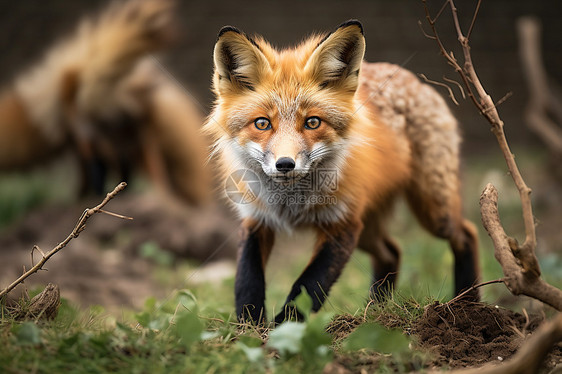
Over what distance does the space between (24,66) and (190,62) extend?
287 centimetres

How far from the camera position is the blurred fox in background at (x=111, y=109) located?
703 centimetres

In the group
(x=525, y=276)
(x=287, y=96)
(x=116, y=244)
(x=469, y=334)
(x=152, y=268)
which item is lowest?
A: (x=152, y=268)

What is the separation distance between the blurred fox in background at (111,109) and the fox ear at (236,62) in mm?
4211

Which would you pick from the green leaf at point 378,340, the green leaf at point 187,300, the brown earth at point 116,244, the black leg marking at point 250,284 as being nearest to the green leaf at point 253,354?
the green leaf at point 378,340

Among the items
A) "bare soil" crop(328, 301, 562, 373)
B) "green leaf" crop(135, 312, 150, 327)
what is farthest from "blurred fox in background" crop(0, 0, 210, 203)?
"bare soil" crop(328, 301, 562, 373)

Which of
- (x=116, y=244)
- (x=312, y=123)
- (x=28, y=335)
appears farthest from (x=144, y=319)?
(x=116, y=244)

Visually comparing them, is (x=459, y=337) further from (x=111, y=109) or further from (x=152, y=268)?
(x=111, y=109)

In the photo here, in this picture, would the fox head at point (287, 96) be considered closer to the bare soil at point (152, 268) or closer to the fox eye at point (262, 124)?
the fox eye at point (262, 124)

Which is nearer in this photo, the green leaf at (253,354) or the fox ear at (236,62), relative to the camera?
the green leaf at (253,354)

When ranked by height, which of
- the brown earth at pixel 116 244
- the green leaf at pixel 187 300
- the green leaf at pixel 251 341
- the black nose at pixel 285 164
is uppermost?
the black nose at pixel 285 164

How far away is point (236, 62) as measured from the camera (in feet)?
10.0

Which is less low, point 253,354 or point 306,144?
point 306,144

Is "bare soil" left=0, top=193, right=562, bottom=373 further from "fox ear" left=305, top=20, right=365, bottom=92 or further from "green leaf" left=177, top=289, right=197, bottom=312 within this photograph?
"fox ear" left=305, top=20, right=365, bottom=92

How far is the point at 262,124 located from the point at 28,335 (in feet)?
4.98
